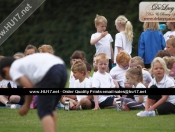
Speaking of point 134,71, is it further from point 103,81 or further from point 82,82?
point 82,82

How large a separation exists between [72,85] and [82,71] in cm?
82

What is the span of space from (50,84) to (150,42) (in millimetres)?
5888

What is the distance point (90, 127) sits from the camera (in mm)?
8930

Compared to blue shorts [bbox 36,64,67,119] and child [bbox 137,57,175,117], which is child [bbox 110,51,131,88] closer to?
child [bbox 137,57,175,117]

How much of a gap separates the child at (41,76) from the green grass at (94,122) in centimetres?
159

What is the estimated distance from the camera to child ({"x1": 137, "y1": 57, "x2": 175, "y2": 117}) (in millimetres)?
9891

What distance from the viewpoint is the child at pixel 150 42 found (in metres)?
12.8

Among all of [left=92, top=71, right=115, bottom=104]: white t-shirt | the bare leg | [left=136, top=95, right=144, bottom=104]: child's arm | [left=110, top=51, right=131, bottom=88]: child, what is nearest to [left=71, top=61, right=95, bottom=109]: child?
[left=92, top=71, right=115, bottom=104]: white t-shirt

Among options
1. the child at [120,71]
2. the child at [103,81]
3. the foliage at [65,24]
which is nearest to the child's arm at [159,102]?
the child at [103,81]

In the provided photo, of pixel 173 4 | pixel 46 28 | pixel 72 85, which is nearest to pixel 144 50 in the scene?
pixel 72 85

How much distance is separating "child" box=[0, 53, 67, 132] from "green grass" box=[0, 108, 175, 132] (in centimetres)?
159

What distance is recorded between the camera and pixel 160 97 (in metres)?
10.0

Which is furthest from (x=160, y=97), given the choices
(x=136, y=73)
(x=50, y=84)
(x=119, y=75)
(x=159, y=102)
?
(x=50, y=84)

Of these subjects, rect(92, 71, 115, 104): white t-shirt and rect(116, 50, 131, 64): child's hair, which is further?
rect(116, 50, 131, 64): child's hair
